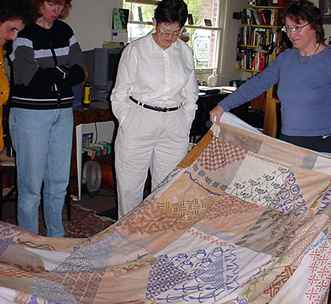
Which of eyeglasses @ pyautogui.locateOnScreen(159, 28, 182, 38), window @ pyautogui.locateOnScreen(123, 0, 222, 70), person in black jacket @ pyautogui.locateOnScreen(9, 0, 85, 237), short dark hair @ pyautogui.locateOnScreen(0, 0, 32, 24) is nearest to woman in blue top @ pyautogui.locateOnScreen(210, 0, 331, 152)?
eyeglasses @ pyautogui.locateOnScreen(159, 28, 182, 38)

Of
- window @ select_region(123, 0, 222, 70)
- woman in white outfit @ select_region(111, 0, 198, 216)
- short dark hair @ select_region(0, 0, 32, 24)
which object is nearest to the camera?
short dark hair @ select_region(0, 0, 32, 24)

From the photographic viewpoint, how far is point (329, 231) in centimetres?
204

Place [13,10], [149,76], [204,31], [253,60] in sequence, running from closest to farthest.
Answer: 1. [13,10]
2. [149,76]
3. [204,31]
4. [253,60]

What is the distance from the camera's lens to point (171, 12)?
2.72 m

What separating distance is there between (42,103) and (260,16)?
14.6 feet

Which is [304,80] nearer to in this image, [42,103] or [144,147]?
[144,147]

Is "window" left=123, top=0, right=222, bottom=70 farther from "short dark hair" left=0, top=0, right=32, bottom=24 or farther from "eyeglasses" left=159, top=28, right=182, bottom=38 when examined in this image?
"short dark hair" left=0, top=0, right=32, bottom=24

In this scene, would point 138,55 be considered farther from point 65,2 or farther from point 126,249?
point 126,249

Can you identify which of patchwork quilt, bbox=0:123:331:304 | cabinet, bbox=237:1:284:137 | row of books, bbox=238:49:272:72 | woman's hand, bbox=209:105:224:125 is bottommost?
patchwork quilt, bbox=0:123:331:304

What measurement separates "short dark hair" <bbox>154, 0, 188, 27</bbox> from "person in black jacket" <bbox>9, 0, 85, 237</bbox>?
488 millimetres

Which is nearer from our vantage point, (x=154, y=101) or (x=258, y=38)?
(x=154, y=101)

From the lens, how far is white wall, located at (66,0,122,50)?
4.66 m

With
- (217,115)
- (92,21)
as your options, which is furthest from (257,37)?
(217,115)

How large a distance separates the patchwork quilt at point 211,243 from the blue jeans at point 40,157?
19.5 inches
